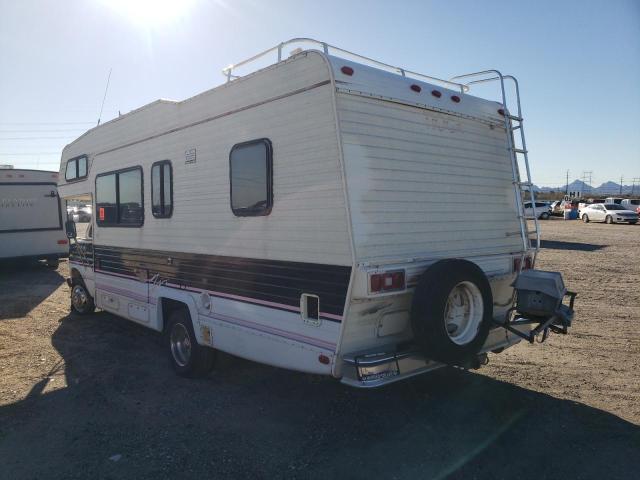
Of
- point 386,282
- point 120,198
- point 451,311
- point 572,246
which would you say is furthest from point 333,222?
point 572,246

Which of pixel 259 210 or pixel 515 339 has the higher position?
pixel 259 210

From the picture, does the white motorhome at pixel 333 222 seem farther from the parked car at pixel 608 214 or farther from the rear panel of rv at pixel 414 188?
the parked car at pixel 608 214

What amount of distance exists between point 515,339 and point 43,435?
172 inches

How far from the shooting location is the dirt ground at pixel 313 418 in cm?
368

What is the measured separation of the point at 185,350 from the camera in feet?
18.4

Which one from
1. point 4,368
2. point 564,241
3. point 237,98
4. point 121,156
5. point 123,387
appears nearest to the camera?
point 237,98

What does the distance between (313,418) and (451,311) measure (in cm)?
154

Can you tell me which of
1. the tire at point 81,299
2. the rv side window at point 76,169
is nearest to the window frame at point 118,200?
the rv side window at point 76,169

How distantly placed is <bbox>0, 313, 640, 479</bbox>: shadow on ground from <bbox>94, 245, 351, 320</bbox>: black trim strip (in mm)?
1065

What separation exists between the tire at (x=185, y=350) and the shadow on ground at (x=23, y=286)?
457 centimetres

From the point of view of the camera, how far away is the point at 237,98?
4.69m

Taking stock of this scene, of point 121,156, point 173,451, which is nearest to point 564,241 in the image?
point 121,156

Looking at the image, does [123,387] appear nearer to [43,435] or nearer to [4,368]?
[43,435]

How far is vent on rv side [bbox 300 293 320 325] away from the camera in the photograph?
156 inches
